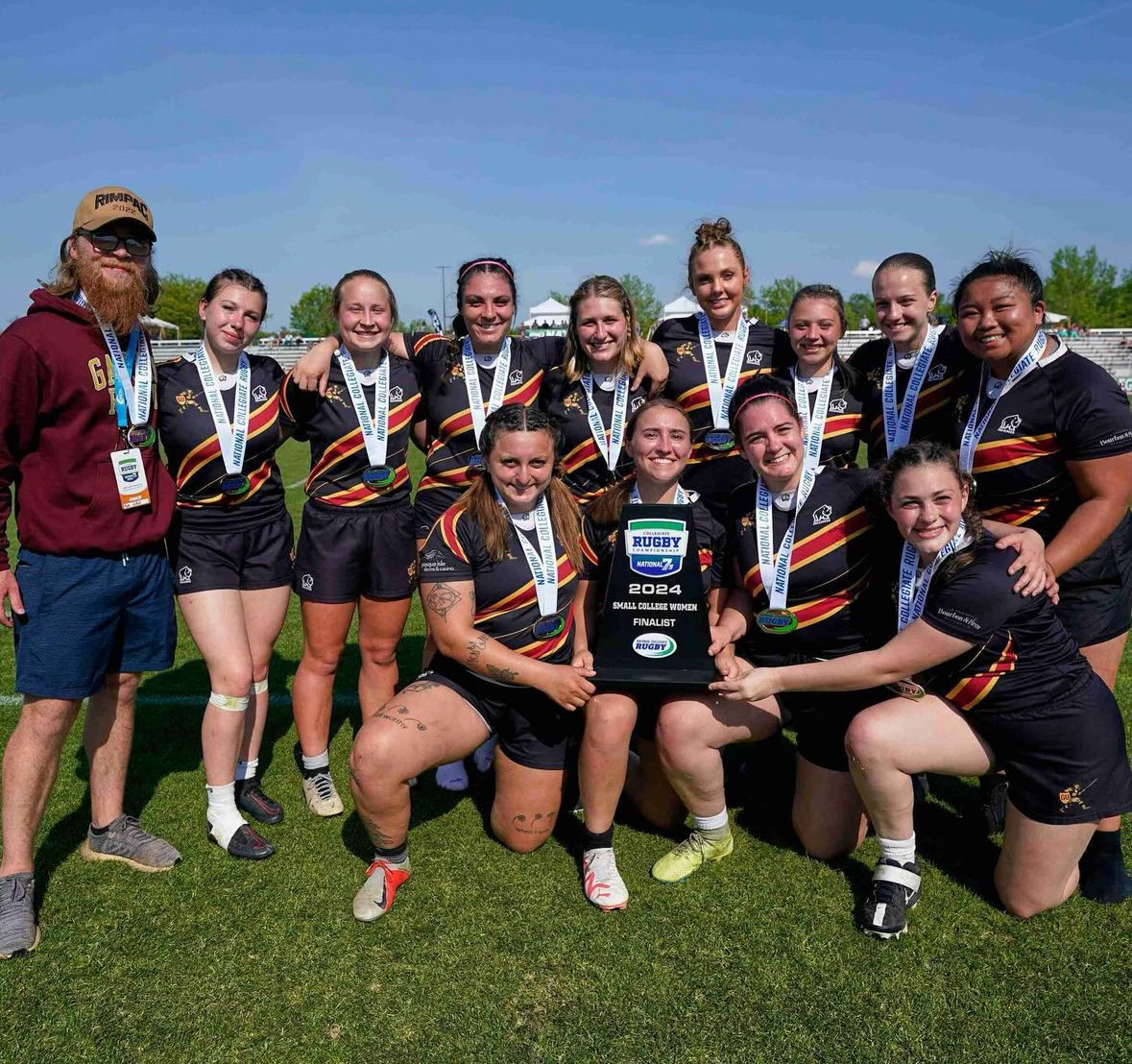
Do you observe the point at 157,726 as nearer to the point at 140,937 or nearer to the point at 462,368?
the point at 140,937

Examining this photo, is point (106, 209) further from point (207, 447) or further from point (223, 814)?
point (223, 814)

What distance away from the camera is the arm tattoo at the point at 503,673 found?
125 inches

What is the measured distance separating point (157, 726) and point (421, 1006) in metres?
2.78

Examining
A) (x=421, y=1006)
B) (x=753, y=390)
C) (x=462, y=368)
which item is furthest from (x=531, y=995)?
(x=462, y=368)

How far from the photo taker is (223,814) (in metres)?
3.52

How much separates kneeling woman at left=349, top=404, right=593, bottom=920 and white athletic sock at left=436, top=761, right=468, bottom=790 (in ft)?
1.92

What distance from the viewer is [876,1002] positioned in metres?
2.60

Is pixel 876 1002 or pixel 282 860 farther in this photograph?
pixel 282 860

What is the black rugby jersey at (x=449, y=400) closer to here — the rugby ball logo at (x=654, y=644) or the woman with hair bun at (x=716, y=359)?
the woman with hair bun at (x=716, y=359)

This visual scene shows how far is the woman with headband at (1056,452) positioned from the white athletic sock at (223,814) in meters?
3.15

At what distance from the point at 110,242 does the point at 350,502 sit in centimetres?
133

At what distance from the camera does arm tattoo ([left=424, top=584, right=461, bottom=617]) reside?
3197mm

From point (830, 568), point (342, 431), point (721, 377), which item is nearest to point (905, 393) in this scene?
point (721, 377)

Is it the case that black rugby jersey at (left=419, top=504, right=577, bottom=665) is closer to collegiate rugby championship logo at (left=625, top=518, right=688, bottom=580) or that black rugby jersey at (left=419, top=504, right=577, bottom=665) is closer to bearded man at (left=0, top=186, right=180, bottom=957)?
collegiate rugby championship logo at (left=625, top=518, right=688, bottom=580)
